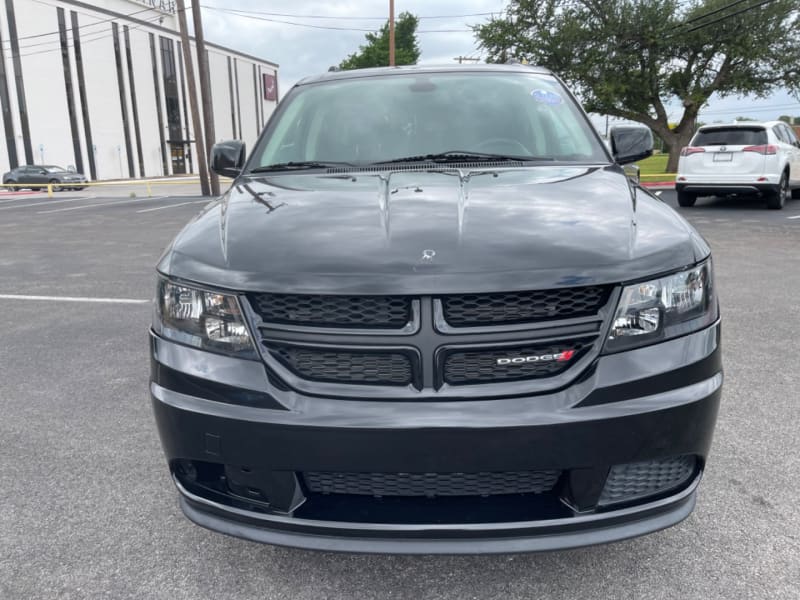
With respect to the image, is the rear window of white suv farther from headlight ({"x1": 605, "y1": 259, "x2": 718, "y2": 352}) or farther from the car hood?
headlight ({"x1": 605, "y1": 259, "x2": 718, "y2": 352})

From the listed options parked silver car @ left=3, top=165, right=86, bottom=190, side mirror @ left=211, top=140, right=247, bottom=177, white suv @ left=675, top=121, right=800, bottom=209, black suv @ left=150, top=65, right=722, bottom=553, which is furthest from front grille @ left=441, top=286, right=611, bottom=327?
parked silver car @ left=3, top=165, right=86, bottom=190

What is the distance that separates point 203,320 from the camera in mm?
1947

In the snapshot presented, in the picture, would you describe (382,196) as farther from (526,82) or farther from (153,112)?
(153,112)

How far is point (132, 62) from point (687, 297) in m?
54.8

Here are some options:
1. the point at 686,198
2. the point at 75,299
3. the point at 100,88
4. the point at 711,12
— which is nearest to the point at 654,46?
the point at 711,12

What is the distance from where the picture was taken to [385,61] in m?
54.8

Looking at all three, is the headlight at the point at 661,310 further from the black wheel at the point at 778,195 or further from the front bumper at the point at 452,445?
the black wheel at the point at 778,195

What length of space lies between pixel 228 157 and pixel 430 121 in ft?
3.44

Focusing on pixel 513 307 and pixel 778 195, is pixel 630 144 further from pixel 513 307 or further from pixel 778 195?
pixel 778 195

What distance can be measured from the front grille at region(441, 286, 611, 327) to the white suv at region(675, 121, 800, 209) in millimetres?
12001

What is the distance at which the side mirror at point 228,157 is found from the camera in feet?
11.3

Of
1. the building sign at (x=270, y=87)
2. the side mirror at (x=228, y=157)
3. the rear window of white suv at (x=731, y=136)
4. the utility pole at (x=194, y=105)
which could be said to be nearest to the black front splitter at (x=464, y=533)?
the side mirror at (x=228, y=157)

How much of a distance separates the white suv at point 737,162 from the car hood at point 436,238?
1135 cm

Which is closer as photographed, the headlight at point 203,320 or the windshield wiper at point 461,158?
the headlight at point 203,320
